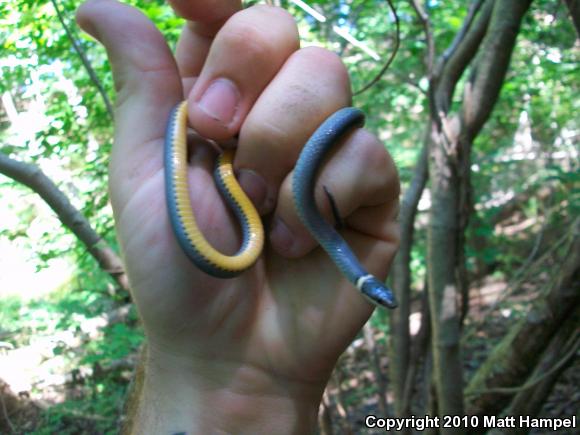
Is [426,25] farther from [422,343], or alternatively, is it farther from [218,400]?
[218,400]

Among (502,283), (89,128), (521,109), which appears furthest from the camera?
(502,283)

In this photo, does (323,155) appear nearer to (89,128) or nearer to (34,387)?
(34,387)

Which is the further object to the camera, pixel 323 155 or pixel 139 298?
pixel 139 298

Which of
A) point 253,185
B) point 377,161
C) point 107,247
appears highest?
point 377,161

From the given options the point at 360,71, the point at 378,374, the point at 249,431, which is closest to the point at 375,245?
the point at 249,431

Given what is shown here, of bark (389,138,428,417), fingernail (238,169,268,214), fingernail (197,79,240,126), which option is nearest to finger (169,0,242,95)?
fingernail (197,79,240,126)

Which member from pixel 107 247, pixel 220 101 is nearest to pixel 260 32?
pixel 220 101
